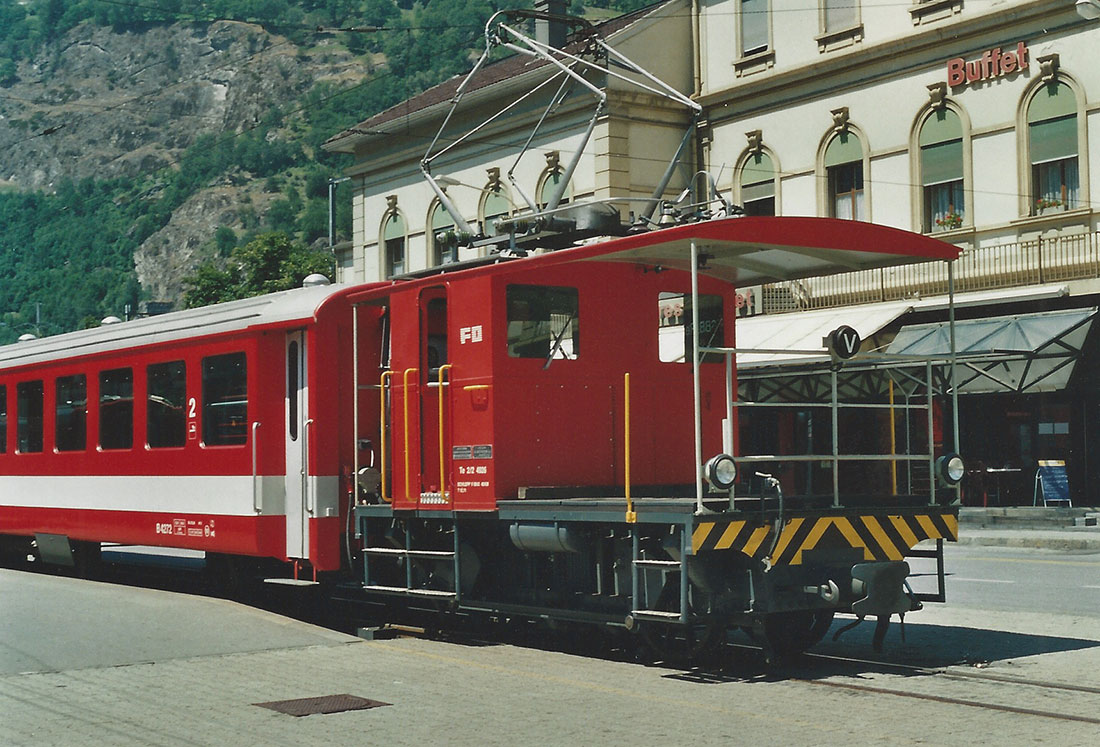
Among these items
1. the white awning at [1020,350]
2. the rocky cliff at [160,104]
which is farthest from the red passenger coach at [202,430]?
the rocky cliff at [160,104]

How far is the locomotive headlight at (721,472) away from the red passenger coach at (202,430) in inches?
197

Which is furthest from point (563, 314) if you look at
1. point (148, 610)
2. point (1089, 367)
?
point (1089, 367)

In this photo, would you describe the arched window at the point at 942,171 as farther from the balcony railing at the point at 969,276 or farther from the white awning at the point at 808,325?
the white awning at the point at 808,325

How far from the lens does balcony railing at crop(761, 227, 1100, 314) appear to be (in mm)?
28109

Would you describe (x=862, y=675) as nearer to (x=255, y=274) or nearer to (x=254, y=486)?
(x=254, y=486)

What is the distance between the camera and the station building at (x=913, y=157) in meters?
28.2

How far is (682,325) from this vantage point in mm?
12734

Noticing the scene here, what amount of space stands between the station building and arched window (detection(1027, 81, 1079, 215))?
33mm

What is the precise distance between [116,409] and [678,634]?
340 inches

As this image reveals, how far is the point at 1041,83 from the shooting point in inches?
1136

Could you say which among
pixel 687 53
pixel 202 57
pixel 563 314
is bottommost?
pixel 563 314

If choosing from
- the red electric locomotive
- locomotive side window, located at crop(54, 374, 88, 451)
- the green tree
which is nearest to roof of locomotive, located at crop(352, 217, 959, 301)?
the red electric locomotive

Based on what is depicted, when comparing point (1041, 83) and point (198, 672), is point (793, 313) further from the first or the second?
point (198, 672)

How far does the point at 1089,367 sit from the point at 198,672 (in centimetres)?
2098
